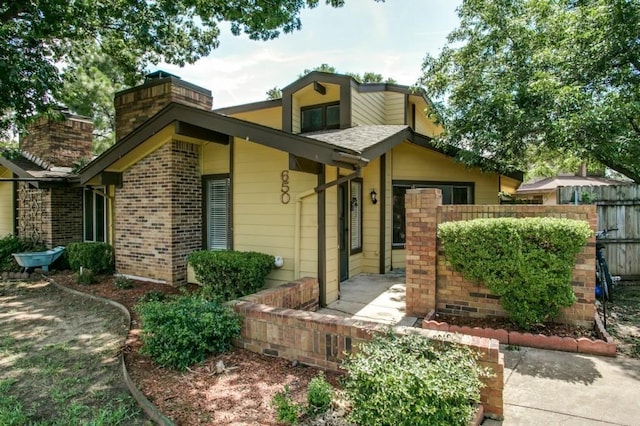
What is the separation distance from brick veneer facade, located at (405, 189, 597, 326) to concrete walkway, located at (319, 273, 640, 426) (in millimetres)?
840

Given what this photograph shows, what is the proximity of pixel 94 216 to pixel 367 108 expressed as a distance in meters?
8.43

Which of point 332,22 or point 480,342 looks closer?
point 480,342

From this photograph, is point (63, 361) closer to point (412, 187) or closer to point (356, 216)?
point (356, 216)

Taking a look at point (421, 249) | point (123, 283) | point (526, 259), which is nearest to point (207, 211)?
point (123, 283)

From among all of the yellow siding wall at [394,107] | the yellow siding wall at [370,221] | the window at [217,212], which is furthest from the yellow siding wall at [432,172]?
the window at [217,212]

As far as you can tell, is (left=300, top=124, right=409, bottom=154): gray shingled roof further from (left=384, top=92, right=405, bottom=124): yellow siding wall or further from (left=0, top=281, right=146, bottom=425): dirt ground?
(left=0, top=281, right=146, bottom=425): dirt ground

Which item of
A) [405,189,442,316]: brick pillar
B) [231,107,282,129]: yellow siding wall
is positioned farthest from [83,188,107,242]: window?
[405,189,442,316]: brick pillar

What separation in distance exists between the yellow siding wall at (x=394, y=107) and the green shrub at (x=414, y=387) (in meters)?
8.16

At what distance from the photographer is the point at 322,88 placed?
866cm

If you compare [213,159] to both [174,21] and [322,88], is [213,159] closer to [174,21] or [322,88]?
[322,88]

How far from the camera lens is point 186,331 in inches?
145

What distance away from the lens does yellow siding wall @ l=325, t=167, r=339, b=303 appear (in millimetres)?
6055

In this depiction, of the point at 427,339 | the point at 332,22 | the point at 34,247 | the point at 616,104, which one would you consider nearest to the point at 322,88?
the point at 332,22

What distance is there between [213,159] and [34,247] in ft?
22.1
